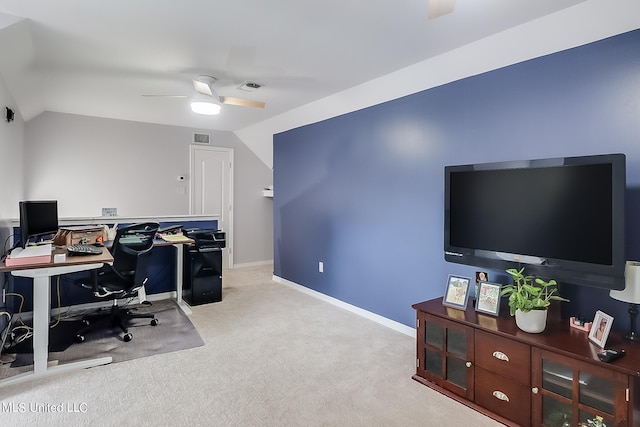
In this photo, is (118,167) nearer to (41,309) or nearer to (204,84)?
(204,84)

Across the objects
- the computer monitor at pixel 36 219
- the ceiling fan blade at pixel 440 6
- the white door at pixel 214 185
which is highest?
the ceiling fan blade at pixel 440 6

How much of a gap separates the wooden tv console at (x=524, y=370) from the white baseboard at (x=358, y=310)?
825mm

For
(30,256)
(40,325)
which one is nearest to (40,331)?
(40,325)

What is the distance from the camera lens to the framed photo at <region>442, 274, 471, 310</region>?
8.27 feet

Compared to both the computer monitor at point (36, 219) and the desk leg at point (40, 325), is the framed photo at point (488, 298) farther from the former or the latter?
the computer monitor at point (36, 219)

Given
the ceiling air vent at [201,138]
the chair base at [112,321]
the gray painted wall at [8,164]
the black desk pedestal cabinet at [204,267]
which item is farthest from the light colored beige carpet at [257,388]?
the ceiling air vent at [201,138]

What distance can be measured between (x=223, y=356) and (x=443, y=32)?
298 centimetres

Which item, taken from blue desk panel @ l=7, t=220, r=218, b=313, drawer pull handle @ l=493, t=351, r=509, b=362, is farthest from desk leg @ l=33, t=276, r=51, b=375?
drawer pull handle @ l=493, t=351, r=509, b=362

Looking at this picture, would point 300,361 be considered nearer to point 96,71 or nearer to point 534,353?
point 534,353

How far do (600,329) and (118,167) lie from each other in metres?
5.85

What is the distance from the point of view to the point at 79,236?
3.44 m

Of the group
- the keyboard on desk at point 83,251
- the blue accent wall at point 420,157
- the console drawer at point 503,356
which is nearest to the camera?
the console drawer at point 503,356

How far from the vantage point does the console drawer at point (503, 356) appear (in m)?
1.98

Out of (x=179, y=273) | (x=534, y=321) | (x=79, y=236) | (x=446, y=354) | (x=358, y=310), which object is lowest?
(x=358, y=310)
